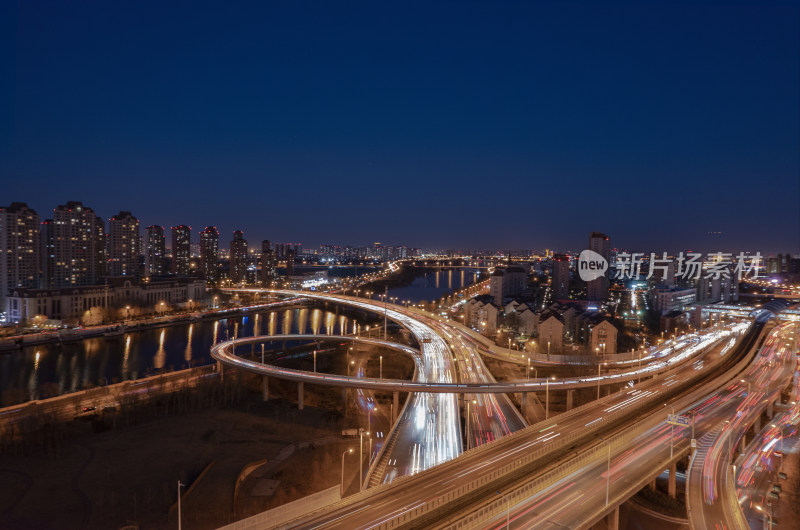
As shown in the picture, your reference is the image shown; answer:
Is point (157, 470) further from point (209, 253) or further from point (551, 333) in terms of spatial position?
point (209, 253)

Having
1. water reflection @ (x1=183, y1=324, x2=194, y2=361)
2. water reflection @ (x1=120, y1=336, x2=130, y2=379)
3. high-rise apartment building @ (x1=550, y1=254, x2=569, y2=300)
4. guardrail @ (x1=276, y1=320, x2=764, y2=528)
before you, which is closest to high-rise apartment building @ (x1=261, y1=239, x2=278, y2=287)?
water reflection @ (x1=183, y1=324, x2=194, y2=361)

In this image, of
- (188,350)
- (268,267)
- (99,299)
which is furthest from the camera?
(268,267)

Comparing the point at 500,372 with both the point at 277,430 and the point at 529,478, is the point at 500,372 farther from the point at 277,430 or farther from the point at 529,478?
the point at 529,478

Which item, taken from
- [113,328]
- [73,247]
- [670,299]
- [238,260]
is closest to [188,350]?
[113,328]

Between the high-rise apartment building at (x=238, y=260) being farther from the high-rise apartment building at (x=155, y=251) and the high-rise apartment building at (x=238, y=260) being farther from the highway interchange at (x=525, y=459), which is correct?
the highway interchange at (x=525, y=459)

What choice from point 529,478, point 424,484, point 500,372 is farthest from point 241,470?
point 500,372

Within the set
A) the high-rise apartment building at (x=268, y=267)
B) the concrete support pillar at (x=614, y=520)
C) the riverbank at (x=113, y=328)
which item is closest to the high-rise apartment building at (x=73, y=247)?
the riverbank at (x=113, y=328)

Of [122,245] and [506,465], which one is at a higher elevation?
[122,245]
